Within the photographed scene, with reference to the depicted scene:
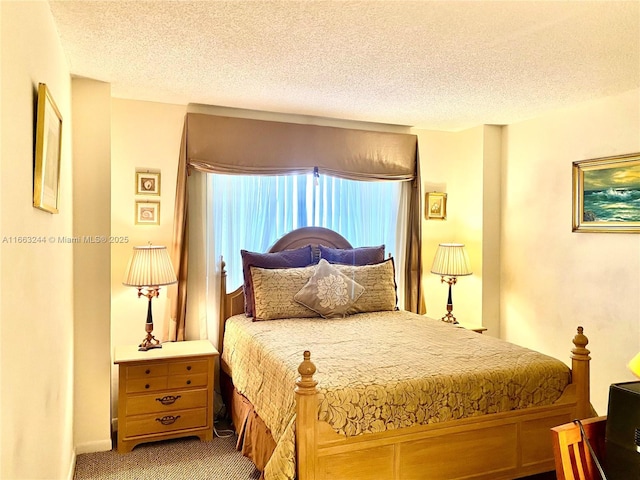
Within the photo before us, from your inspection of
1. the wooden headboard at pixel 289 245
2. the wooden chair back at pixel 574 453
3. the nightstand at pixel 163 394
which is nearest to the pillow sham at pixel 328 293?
the wooden headboard at pixel 289 245

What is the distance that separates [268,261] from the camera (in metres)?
3.78

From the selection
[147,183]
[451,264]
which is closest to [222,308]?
[147,183]

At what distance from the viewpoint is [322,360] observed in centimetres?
250

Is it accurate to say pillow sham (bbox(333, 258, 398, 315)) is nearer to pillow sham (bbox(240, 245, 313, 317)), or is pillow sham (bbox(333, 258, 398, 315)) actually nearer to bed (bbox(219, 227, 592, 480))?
pillow sham (bbox(240, 245, 313, 317))

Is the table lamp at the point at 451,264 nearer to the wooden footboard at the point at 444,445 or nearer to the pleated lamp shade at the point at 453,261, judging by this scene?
the pleated lamp shade at the point at 453,261

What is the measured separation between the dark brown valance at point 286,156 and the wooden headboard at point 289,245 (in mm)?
315

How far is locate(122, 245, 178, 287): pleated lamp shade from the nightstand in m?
0.48

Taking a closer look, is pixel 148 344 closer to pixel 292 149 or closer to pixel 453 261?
pixel 292 149

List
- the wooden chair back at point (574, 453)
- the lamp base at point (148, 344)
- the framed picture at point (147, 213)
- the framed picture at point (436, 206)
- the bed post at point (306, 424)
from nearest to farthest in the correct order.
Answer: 1. the wooden chair back at point (574, 453)
2. the bed post at point (306, 424)
3. the lamp base at point (148, 344)
4. the framed picture at point (147, 213)
5. the framed picture at point (436, 206)

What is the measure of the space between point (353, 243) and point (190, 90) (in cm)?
192

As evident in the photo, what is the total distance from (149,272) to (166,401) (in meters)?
0.87

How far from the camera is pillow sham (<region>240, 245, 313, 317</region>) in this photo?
12.0ft

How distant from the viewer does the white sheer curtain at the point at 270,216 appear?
383cm

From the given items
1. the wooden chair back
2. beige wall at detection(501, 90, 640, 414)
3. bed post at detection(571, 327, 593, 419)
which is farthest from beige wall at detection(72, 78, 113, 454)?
beige wall at detection(501, 90, 640, 414)
